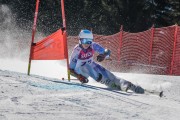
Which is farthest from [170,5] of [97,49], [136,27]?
[97,49]

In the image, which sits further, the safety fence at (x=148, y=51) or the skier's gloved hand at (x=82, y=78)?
the safety fence at (x=148, y=51)

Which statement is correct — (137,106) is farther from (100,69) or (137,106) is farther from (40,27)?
(40,27)

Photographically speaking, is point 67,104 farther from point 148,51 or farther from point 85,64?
point 148,51

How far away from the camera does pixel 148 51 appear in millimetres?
18438

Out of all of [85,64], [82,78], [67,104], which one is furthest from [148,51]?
[67,104]

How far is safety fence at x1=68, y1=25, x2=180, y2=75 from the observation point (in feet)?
57.7

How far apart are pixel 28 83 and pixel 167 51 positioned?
11211 millimetres

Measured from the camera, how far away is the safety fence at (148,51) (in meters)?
17.6

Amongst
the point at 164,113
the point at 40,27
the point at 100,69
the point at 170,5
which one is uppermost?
the point at 170,5

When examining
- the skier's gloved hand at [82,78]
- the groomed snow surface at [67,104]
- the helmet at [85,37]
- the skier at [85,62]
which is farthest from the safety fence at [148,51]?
the groomed snow surface at [67,104]

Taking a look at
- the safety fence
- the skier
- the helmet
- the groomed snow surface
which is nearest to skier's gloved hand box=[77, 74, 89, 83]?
the skier

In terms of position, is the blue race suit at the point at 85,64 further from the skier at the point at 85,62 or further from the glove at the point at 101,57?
the glove at the point at 101,57

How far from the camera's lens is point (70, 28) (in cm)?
3619

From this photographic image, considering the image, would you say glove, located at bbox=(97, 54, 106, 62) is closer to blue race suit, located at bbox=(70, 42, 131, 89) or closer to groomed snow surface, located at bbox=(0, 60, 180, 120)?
blue race suit, located at bbox=(70, 42, 131, 89)
